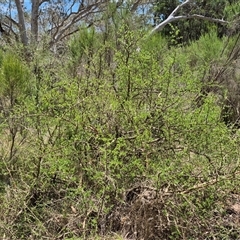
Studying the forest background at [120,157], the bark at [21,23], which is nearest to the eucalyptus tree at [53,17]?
the bark at [21,23]

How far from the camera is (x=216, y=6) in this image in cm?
1020

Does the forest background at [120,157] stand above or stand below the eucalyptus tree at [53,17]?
below

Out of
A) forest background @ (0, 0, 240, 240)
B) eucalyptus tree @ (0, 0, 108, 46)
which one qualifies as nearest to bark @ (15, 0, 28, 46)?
eucalyptus tree @ (0, 0, 108, 46)

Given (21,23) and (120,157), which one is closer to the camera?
(120,157)

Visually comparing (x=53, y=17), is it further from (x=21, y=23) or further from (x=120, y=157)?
(x=120, y=157)

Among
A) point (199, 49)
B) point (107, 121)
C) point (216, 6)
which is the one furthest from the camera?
point (216, 6)

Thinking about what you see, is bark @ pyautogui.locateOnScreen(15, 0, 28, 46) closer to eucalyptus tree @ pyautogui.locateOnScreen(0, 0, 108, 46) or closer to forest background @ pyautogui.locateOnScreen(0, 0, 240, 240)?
eucalyptus tree @ pyautogui.locateOnScreen(0, 0, 108, 46)

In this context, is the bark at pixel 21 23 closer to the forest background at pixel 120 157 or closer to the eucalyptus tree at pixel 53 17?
the eucalyptus tree at pixel 53 17

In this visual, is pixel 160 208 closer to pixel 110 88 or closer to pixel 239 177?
pixel 239 177

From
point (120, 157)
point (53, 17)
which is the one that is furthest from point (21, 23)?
point (120, 157)

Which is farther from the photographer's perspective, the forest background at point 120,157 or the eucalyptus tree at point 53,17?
the eucalyptus tree at point 53,17

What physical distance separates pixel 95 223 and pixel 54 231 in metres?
0.32

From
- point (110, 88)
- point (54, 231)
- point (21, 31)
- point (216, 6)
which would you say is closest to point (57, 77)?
point (110, 88)

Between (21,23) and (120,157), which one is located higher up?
(21,23)
